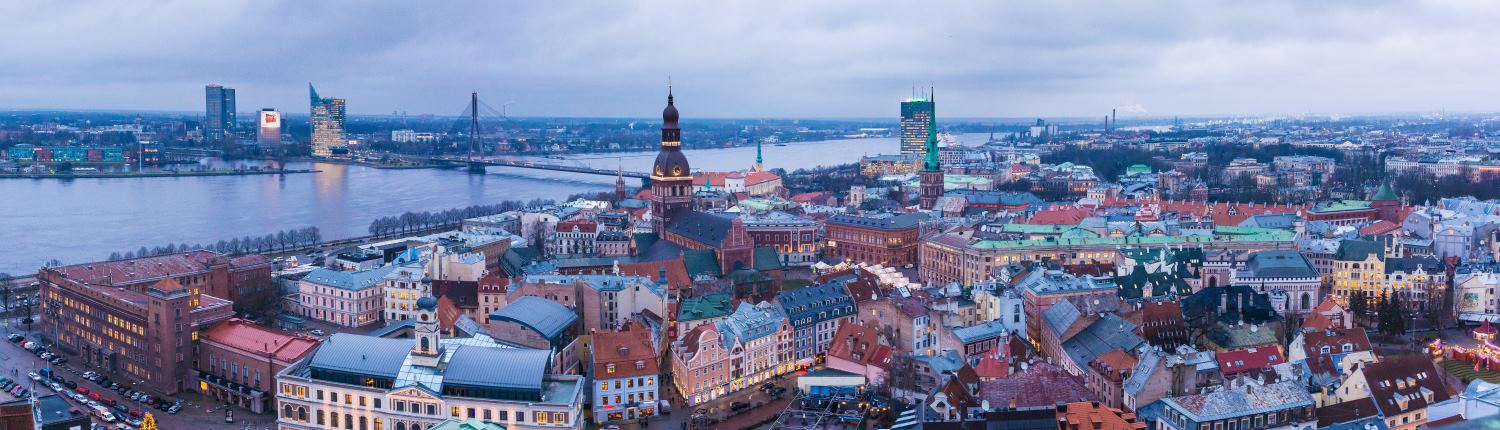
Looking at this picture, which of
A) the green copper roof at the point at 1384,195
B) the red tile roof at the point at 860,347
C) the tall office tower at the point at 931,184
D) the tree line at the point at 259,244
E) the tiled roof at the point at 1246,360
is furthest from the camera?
the tall office tower at the point at 931,184

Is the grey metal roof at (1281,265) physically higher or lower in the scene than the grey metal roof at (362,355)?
higher

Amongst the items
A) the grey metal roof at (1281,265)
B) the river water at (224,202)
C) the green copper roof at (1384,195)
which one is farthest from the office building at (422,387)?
the green copper roof at (1384,195)

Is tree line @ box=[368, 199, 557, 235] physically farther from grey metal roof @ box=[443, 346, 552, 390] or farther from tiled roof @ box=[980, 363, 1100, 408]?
tiled roof @ box=[980, 363, 1100, 408]

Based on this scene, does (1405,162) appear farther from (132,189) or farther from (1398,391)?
(132,189)

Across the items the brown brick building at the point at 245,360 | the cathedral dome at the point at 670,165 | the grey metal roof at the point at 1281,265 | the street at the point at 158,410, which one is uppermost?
the cathedral dome at the point at 670,165

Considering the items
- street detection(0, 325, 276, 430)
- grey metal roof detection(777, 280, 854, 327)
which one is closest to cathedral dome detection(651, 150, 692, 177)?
grey metal roof detection(777, 280, 854, 327)

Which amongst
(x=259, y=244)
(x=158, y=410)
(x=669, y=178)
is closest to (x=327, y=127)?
(x=259, y=244)

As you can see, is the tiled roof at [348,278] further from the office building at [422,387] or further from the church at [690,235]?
the office building at [422,387]

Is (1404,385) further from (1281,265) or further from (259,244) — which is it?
(259,244)
